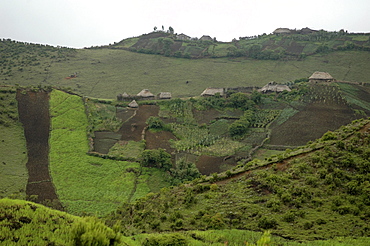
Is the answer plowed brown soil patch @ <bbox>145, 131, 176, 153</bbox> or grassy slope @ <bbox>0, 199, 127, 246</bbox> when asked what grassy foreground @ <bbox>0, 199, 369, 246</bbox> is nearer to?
grassy slope @ <bbox>0, 199, 127, 246</bbox>

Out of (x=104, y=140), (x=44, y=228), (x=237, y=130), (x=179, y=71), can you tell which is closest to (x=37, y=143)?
(x=104, y=140)

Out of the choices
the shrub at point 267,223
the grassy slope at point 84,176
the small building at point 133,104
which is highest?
the small building at point 133,104

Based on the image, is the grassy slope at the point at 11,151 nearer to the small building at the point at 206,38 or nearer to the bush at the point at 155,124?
the bush at the point at 155,124

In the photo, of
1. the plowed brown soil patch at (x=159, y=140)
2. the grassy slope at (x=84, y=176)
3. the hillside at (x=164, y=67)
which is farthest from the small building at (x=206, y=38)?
the grassy slope at (x=84, y=176)

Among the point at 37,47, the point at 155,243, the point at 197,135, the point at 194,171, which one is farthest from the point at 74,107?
the point at 37,47

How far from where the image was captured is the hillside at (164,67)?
71312mm

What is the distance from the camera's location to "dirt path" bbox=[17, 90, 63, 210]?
28.2 m

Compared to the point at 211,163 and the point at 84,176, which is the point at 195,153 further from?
the point at 84,176

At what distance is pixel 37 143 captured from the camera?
37.2 m

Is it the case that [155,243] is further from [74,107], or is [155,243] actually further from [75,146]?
[74,107]

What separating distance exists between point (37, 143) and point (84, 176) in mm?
10056

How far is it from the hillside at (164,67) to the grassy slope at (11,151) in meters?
24.5

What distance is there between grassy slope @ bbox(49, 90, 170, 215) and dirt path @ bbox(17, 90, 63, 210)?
752 millimetres

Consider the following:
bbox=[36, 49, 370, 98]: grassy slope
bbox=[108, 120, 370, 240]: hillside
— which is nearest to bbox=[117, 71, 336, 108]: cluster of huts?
bbox=[36, 49, 370, 98]: grassy slope
